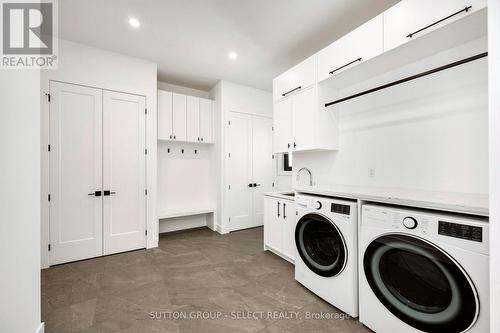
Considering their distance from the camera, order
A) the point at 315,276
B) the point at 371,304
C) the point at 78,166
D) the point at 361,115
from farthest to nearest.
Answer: the point at 78,166
the point at 361,115
the point at 315,276
the point at 371,304

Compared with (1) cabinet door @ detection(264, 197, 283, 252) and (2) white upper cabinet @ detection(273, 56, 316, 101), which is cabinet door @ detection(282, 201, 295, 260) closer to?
(1) cabinet door @ detection(264, 197, 283, 252)

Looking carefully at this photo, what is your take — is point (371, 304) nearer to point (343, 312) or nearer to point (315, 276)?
point (343, 312)

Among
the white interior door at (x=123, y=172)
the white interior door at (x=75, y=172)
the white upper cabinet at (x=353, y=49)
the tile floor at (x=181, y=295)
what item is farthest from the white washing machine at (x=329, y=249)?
the white interior door at (x=75, y=172)

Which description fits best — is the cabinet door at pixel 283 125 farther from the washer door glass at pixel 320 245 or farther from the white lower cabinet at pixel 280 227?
the washer door glass at pixel 320 245

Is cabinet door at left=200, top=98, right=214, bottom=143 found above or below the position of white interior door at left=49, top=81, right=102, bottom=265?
above

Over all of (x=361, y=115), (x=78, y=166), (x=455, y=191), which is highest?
(x=361, y=115)

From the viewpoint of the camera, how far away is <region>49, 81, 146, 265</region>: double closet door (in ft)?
8.76

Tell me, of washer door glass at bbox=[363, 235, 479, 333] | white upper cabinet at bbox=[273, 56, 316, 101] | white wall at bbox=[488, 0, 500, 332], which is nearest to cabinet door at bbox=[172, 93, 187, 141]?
white upper cabinet at bbox=[273, 56, 316, 101]

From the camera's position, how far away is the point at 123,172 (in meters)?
3.07

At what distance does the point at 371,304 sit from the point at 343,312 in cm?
35

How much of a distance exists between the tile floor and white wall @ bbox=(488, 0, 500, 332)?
3.15 ft

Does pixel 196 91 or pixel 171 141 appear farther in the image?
pixel 196 91

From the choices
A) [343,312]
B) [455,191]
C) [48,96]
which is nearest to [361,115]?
[455,191]

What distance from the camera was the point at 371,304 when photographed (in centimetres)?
154
